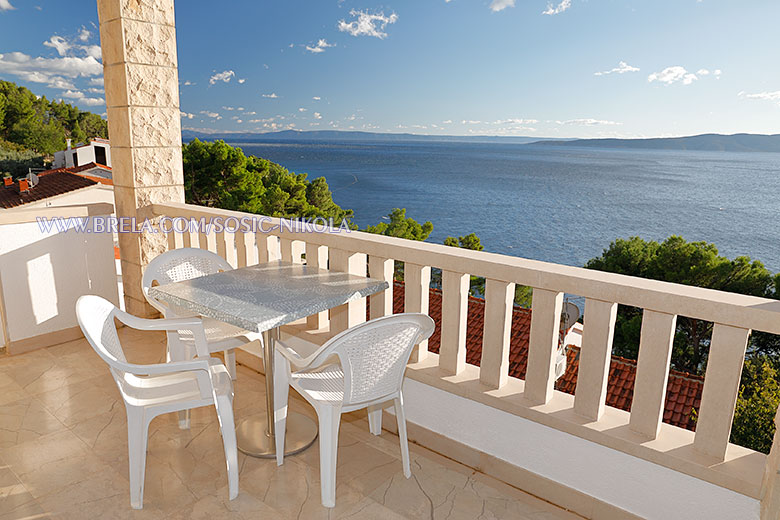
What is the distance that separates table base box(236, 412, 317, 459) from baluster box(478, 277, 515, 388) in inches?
35.0

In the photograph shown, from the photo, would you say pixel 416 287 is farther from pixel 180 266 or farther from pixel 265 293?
pixel 180 266

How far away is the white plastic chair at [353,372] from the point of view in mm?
1752

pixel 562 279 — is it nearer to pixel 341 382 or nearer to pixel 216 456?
pixel 341 382

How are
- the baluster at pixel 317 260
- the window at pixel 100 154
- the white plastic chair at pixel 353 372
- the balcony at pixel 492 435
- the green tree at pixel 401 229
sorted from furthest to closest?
the green tree at pixel 401 229 < the window at pixel 100 154 < the baluster at pixel 317 260 < the white plastic chair at pixel 353 372 < the balcony at pixel 492 435

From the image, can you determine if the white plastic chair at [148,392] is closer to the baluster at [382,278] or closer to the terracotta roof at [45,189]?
the baluster at [382,278]

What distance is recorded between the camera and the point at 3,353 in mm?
3445

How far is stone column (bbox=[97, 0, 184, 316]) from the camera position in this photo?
3.47 m

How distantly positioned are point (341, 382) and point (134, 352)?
7.06ft

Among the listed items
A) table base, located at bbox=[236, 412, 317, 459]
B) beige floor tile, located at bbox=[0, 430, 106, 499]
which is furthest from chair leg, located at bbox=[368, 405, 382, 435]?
beige floor tile, located at bbox=[0, 430, 106, 499]

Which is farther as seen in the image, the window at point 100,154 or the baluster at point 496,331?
the window at point 100,154

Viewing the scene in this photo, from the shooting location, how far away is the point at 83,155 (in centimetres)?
2286

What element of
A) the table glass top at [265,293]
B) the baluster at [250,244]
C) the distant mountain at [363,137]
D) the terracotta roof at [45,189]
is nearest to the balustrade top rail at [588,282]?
the table glass top at [265,293]

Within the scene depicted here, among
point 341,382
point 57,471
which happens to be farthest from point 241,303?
point 57,471

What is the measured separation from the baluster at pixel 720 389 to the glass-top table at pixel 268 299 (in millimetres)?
1235
